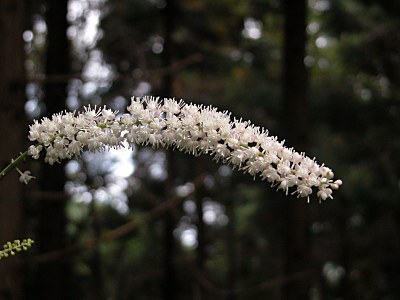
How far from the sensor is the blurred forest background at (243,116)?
6.91 m

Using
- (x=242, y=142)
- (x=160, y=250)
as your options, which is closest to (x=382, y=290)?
(x=160, y=250)

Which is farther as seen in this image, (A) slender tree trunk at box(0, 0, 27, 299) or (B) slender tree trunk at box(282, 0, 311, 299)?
(B) slender tree trunk at box(282, 0, 311, 299)

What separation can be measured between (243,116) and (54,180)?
5.10 metres

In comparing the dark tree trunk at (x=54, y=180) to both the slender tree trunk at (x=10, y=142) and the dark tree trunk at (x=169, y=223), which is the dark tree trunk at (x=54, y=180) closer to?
the dark tree trunk at (x=169, y=223)

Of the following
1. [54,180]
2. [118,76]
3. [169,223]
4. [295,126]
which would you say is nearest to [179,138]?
[118,76]

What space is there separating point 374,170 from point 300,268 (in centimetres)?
450

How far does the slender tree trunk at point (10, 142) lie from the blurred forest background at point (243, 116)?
0.82 meters

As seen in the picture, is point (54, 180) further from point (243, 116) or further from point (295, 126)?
point (243, 116)

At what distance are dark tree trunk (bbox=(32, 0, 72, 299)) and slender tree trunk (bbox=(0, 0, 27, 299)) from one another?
3.16 meters

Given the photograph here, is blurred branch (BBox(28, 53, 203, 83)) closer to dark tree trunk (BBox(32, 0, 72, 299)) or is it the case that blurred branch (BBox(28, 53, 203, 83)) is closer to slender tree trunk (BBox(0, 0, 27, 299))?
slender tree trunk (BBox(0, 0, 27, 299))

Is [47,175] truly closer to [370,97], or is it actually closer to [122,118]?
[370,97]

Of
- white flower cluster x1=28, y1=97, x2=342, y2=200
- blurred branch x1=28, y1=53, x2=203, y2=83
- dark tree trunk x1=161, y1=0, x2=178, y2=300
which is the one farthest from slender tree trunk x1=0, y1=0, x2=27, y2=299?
dark tree trunk x1=161, y1=0, x2=178, y2=300

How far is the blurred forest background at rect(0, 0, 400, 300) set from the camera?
6910 mm

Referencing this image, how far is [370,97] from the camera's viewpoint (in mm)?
10852
